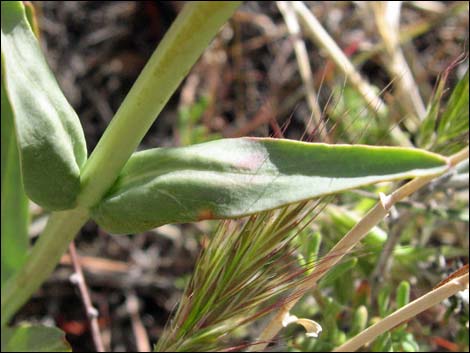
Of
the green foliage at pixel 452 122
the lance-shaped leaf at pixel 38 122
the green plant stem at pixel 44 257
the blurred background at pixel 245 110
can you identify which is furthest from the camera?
the blurred background at pixel 245 110

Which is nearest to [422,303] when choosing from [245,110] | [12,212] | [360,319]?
[360,319]

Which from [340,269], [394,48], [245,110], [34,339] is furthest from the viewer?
[245,110]

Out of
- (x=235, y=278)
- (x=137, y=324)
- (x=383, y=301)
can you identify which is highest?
(x=235, y=278)

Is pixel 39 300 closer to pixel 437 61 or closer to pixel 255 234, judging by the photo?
pixel 255 234

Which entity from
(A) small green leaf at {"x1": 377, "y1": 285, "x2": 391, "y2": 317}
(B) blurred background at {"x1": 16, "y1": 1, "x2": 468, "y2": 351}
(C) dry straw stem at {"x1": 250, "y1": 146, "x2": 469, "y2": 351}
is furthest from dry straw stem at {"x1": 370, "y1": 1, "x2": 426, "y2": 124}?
(C) dry straw stem at {"x1": 250, "y1": 146, "x2": 469, "y2": 351}

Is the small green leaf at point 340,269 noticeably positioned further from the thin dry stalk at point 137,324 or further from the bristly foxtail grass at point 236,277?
the thin dry stalk at point 137,324

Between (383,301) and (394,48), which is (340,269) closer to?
(383,301)

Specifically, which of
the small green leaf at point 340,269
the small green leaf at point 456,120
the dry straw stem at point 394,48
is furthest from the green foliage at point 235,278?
the dry straw stem at point 394,48
